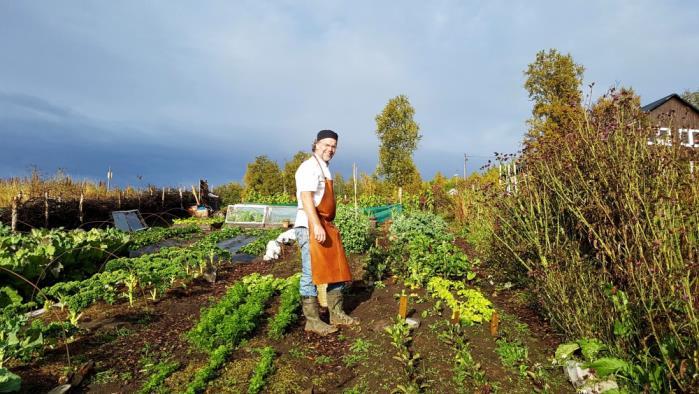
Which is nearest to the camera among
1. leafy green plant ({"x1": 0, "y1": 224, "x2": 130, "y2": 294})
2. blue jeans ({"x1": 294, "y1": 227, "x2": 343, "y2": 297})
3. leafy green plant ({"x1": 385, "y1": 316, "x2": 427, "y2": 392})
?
leafy green plant ({"x1": 385, "y1": 316, "x2": 427, "y2": 392})

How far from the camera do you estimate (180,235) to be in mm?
14422

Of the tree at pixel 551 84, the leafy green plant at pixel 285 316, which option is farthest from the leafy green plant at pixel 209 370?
the tree at pixel 551 84

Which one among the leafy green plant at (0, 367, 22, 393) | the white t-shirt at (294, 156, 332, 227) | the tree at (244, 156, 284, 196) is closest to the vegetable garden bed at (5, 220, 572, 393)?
the leafy green plant at (0, 367, 22, 393)

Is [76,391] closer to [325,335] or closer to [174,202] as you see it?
[325,335]

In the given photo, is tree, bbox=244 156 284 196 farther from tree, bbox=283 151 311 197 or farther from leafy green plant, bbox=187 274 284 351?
leafy green plant, bbox=187 274 284 351

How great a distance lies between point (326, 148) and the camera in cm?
463

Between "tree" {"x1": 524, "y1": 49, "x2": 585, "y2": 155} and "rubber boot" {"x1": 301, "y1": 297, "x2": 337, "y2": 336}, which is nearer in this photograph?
"rubber boot" {"x1": 301, "y1": 297, "x2": 337, "y2": 336}

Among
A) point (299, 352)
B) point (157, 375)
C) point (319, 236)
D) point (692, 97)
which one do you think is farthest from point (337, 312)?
point (692, 97)

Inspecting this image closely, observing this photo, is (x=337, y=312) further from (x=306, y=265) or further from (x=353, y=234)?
(x=353, y=234)

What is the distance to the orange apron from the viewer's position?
4.49m

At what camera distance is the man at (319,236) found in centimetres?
443

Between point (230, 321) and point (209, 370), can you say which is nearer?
point (209, 370)

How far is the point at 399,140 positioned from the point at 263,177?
31.9ft

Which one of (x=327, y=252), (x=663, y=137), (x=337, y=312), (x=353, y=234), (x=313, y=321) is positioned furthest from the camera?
(x=353, y=234)
